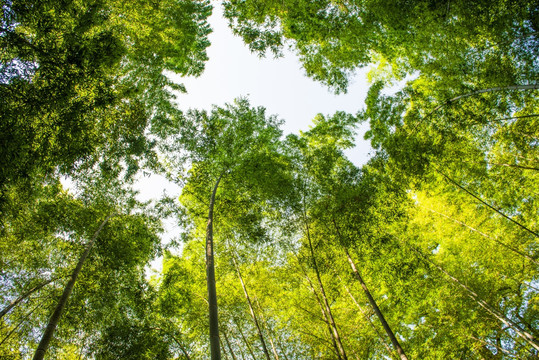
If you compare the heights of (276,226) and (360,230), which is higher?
(276,226)

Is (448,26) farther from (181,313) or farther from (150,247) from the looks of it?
(181,313)

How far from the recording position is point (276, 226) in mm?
6941

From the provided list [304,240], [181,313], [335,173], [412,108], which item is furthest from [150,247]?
[412,108]

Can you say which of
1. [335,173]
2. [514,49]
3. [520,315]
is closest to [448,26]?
[514,49]

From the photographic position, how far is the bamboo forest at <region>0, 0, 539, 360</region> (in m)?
3.55

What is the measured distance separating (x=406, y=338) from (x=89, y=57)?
1111 centimetres

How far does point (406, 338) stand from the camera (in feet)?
26.8

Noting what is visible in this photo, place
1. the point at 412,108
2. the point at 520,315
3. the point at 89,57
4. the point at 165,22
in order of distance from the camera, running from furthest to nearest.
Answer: the point at 520,315 < the point at 165,22 < the point at 412,108 < the point at 89,57

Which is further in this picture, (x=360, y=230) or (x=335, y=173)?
(x=335, y=173)

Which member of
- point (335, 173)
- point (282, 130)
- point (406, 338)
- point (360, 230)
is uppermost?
point (282, 130)

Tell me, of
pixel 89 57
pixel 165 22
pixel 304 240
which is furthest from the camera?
pixel 304 240

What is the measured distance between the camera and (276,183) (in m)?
6.32

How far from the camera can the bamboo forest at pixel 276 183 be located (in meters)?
3.55

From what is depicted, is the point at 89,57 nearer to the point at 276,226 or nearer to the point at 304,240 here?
the point at 276,226
